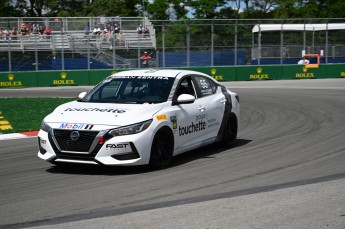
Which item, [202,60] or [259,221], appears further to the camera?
[202,60]

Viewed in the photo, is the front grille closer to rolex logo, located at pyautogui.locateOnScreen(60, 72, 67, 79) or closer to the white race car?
the white race car

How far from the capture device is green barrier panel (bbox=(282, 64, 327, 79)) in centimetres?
3662

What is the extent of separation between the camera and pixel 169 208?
657 centimetres

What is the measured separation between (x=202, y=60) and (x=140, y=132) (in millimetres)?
27898

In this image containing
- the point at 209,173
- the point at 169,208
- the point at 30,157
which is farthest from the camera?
the point at 30,157

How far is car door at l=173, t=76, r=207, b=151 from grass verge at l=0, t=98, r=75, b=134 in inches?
222

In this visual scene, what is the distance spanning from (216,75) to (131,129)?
27521mm

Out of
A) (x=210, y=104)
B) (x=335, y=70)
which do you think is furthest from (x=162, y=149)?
(x=335, y=70)

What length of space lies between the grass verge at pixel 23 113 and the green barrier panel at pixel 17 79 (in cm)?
997

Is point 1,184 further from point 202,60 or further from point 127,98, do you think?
point 202,60

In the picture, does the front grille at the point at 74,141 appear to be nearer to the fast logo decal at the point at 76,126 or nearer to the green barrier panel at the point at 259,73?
the fast logo decal at the point at 76,126

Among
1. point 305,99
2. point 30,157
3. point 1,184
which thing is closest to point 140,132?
point 1,184

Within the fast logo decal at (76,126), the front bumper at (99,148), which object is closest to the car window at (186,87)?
the front bumper at (99,148)

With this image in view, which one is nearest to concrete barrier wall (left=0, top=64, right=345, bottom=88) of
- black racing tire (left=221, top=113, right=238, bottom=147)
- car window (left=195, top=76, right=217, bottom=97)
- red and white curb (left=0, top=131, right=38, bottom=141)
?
red and white curb (left=0, top=131, right=38, bottom=141)
